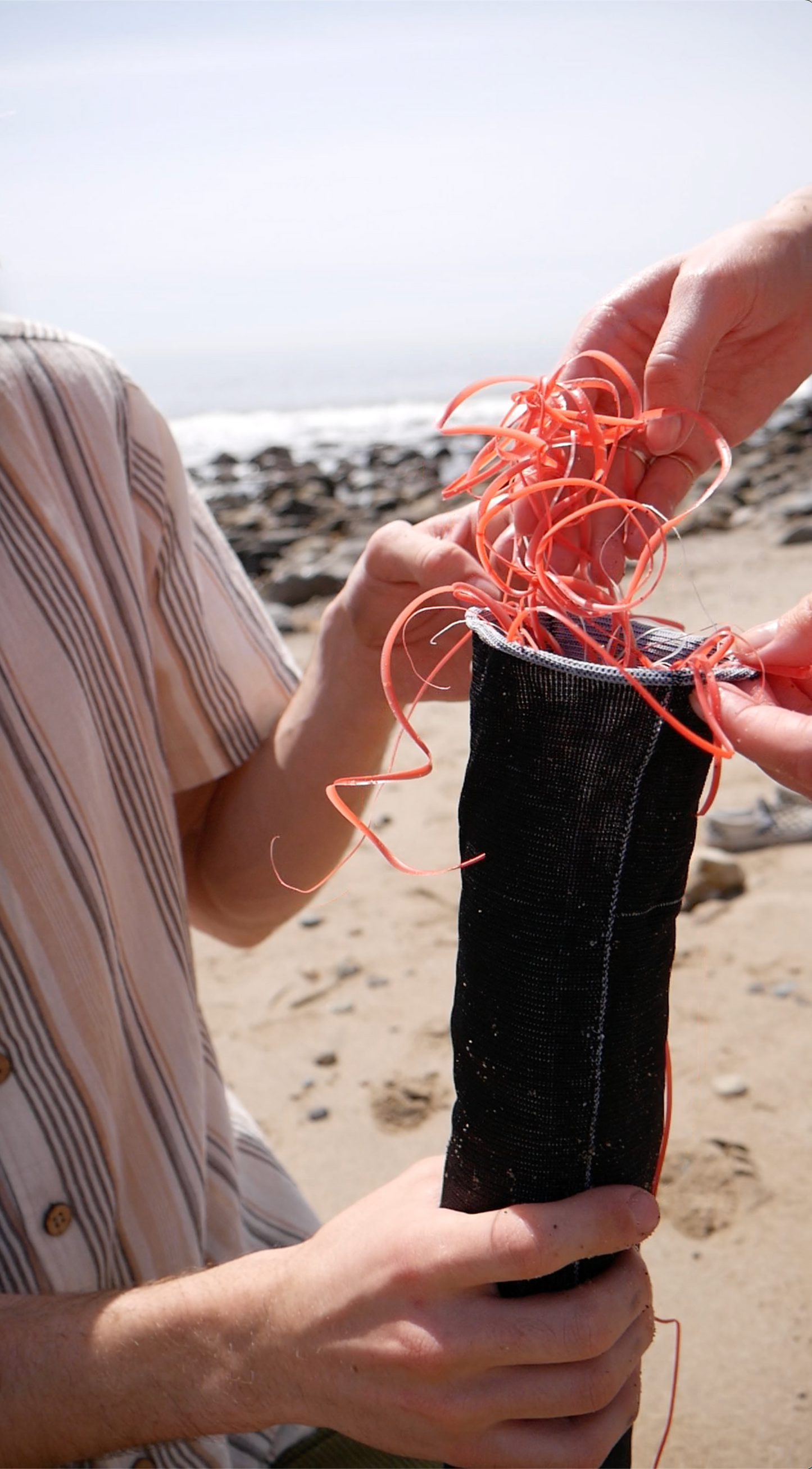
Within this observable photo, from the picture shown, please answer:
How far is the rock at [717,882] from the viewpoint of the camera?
12.9ft

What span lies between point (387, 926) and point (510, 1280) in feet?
9.93

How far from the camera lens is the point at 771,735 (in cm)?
106

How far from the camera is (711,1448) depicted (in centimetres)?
227

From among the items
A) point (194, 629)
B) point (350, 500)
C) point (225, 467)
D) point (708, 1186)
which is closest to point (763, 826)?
point (708, 1186)

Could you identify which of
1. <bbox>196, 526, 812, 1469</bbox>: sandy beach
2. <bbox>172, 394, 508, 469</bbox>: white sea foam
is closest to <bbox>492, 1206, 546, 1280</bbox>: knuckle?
<bbox>196, 526, 812, 1469</bbox>: sandy beach

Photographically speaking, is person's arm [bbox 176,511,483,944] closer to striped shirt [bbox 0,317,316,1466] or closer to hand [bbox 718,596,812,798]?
striped shirt [bbox 0,317,316,1466]

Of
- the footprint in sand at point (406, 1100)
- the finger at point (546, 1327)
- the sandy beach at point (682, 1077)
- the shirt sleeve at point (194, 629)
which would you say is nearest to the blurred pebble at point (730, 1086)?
the sandy beach at point (682, 1077)

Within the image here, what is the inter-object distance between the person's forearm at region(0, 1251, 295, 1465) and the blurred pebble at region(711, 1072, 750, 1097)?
203 cm

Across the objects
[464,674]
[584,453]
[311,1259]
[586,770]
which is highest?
[584,453]

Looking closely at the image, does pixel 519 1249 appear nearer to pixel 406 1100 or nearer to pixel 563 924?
pixel 563 924

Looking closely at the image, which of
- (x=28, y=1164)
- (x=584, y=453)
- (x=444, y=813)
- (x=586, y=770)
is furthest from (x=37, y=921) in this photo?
(x=444, y=813)

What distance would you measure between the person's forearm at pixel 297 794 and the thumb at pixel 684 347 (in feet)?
1.94

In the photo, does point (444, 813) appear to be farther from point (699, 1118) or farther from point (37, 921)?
point (37, 921)

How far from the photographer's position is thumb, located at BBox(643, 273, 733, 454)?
1396 millimetres
